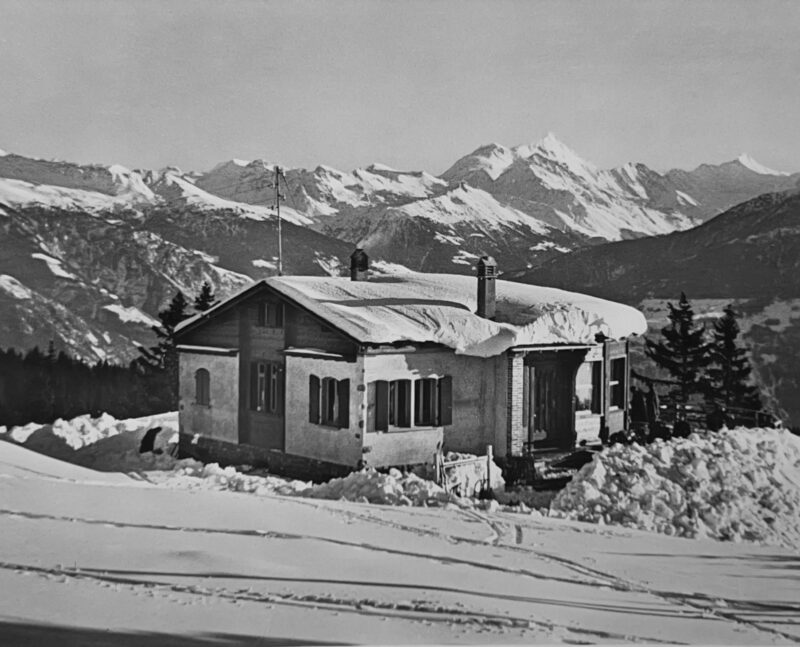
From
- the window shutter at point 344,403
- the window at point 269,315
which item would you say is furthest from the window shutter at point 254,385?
the window shutter at point 344,403

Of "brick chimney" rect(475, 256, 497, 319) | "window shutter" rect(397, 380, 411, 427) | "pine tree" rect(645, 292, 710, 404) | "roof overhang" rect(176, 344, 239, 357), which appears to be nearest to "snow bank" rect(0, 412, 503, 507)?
→ "window shutter" rect(397, 380, 411, 427)

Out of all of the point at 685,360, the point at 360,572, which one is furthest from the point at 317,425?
the point at 685,360

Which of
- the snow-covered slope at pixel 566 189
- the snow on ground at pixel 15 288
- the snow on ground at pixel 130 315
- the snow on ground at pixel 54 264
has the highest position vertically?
the snow-covered slope at pixel 566 189

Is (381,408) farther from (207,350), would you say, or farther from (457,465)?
(207,350)

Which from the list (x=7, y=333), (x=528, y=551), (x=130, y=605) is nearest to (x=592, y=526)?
(x=528, y=551)

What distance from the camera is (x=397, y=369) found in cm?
1162

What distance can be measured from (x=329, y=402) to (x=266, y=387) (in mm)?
1601

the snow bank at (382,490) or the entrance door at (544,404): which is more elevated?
the entrance door at (544,404)

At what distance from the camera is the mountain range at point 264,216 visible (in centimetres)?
801

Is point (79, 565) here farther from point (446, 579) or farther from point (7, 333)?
point (7, 333)

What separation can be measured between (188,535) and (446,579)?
1940 mm

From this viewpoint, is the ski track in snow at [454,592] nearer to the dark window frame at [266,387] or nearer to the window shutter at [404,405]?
the window shutter at [404,405]

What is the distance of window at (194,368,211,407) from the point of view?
13858 millimetres

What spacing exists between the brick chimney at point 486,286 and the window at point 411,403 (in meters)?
1.05
